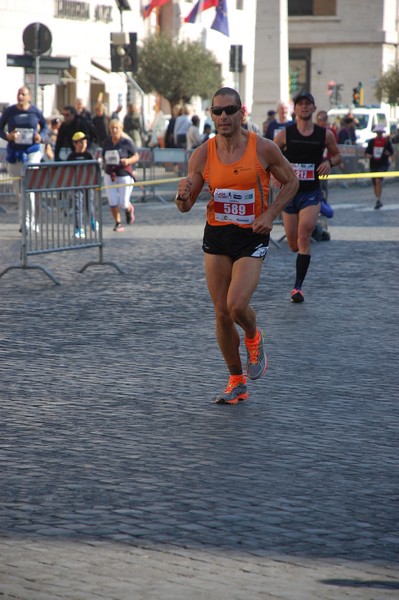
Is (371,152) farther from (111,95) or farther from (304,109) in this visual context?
(111,95)

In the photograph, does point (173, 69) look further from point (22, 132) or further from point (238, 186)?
point (238, 186)

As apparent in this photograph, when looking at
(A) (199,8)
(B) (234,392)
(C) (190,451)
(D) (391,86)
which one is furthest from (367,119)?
(C) (190,451)

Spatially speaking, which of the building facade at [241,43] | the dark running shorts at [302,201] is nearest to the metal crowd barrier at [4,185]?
the building facade at [241,43]

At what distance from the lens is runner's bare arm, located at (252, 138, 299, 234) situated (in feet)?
26.0

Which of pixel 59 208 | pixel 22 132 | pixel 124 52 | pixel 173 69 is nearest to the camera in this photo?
pixel 59 208

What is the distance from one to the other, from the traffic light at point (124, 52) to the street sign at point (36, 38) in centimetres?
783

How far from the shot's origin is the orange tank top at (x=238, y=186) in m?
7.96

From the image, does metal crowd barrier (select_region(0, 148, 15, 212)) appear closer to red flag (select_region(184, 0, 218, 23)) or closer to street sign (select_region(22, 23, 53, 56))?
street sign (select_region(22, 23, 53, 56))

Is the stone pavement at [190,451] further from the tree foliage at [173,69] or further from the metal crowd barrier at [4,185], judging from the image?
the tree foliage at [173,69]

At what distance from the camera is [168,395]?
810cm

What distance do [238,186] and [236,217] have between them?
0.58ft

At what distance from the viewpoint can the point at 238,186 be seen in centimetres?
797

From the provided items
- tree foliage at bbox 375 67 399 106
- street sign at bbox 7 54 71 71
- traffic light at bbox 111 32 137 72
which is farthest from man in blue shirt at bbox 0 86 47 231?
tree foliage at bbox 375 67 399 106

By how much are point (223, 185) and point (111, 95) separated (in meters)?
46.2
